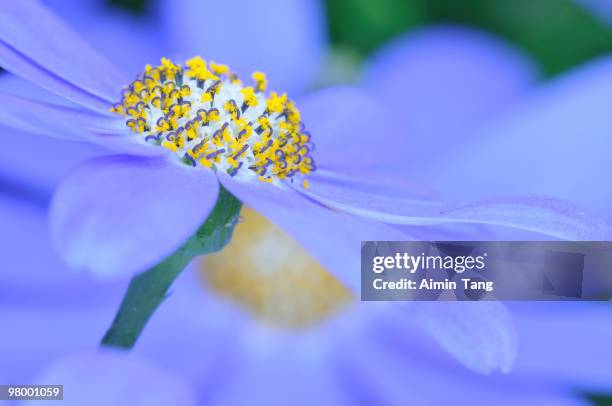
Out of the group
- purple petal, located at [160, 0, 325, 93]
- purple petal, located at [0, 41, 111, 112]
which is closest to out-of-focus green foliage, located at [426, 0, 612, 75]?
purple petal, located at [160, 0, 325, 93]

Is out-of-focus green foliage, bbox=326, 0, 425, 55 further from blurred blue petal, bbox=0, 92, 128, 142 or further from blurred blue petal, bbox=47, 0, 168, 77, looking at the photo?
blurred blue petal, bbox=0, 92, 128, 142

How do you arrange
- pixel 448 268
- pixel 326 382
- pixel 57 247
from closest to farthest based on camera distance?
pixel 57 247
pixel 448 268
pixel 326 382

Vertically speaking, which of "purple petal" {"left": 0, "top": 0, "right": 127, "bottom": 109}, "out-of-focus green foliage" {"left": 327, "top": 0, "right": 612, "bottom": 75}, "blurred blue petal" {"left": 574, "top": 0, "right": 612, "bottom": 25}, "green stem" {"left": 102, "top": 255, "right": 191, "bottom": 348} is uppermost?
"out-of-focus green foliage" {"left": 327, "top": 0, "right": 612, "bottom": 75}

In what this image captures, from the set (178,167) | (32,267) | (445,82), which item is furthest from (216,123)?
(445,82)

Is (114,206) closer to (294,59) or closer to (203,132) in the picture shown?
(203,132)

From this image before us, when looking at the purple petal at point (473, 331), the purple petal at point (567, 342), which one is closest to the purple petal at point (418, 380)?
the purple petal at point (567, 342)

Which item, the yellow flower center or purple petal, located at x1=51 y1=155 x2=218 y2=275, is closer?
purple petal, located at x1=51 y1=155 x2=218 y2=275

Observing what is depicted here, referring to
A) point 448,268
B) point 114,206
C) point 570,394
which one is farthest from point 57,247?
point 570,394
